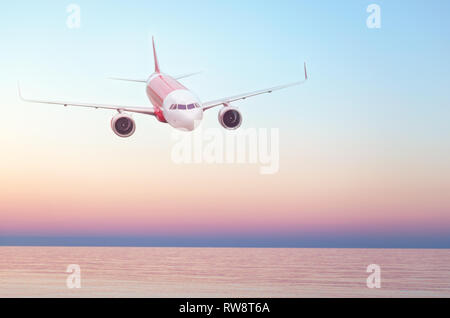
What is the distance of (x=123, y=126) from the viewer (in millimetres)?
A: 51688

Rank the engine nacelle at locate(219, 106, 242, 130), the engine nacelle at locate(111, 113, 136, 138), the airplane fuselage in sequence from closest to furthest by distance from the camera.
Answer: the engine nacelle at locate(111, 113, 136, 138), the airplane fuselage, the engine nacelle at locate(219, 106, 242, 130)

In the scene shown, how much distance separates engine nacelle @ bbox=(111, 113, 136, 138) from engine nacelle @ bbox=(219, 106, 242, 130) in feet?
24.6

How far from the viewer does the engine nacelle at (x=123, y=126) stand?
51531 mm

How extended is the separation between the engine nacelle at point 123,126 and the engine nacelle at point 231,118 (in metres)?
7.51

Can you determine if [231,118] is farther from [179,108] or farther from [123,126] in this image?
[123,126]

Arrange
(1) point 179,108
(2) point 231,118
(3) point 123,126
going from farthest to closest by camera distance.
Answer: (2) point 231,118, (1) point 179,108, (3) point 123,126

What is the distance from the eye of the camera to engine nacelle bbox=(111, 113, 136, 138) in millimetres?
51531

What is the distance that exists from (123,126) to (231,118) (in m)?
9.10

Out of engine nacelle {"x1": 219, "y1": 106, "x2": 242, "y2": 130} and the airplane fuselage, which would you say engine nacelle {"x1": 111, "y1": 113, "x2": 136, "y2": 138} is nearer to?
the airplane fuselage

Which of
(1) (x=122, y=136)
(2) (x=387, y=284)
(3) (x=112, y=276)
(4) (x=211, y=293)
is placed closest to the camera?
(1) (x=122, y=136)
